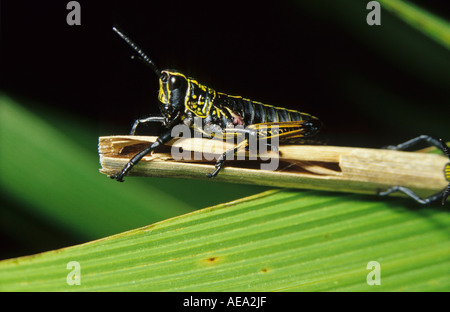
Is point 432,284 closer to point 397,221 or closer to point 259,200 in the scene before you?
point 397,221

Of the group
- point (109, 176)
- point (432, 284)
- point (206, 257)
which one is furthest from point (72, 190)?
point (432, 284)

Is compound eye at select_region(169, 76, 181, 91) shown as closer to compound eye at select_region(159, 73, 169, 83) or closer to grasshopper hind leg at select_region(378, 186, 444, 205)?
compound eye at select_region(159, 73, 169, 83)

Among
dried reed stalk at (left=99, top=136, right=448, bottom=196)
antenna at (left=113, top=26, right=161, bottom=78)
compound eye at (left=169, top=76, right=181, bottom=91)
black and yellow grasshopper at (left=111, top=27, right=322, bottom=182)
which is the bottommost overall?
dried reed stalk at (left=99, top=136, right=448, bottom=196)

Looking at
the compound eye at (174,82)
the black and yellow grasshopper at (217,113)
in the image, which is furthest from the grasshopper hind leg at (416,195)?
the compound eye at (174,82)

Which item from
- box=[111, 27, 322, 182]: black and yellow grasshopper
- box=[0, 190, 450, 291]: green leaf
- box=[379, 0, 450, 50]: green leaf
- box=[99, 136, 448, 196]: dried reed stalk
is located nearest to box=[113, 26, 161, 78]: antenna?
box=[111, 27, 322, 182]: black and yellow grasshopper

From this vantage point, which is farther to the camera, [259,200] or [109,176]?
[109,176]

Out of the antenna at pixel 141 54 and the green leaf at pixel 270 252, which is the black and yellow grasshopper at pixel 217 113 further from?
the green leaf at pixel 270 252

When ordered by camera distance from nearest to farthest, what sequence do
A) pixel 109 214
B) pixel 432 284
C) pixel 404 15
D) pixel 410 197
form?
pixel 432 284 < pixel 410 197 < pixel 404 15 < pixel 109 214
